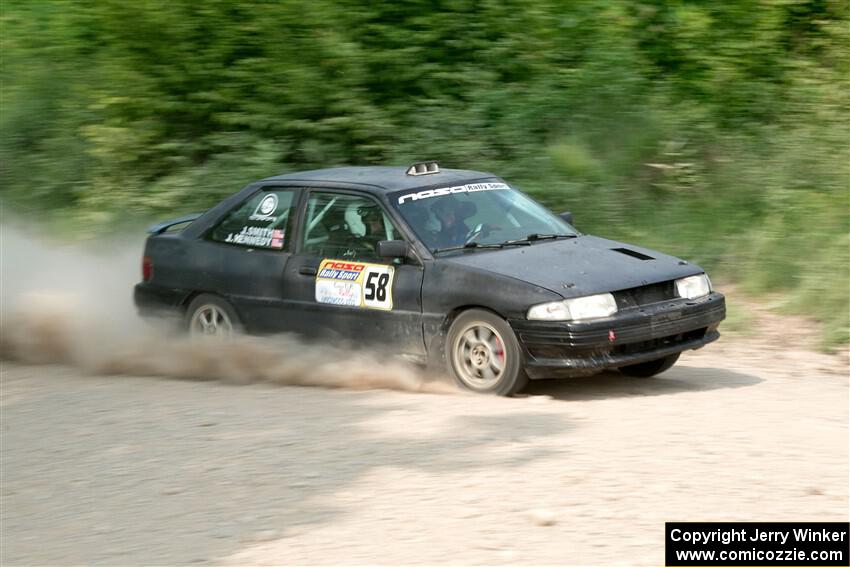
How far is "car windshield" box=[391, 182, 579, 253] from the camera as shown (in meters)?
8.38

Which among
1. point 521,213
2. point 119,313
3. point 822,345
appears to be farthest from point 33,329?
point 822,345

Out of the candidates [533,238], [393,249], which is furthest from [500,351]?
[533,238]

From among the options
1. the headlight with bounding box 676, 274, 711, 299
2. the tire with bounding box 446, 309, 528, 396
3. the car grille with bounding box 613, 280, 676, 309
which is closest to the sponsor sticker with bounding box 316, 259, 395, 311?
the tire with bounding box 446, 309, 528, 396

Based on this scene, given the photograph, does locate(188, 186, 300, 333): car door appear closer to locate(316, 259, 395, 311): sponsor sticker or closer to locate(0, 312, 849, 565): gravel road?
locate(316, 259, 395, 311): sponsor sticker

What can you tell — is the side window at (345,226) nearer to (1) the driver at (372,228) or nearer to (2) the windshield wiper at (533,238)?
(1) the driver at (372,228)

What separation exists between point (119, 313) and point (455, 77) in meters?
5.56

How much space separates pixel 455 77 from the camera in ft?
46.2

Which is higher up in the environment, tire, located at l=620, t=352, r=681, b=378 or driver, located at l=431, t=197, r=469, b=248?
driver, located at l=431, t=197, r=469, b=248

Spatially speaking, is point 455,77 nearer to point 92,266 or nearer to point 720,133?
point 720,133

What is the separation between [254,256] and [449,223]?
5.12 feet

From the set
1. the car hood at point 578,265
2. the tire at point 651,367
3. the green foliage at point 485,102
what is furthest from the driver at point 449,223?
the green foliage at point 485,102

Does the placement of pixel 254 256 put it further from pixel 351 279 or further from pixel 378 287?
pixel 378 287

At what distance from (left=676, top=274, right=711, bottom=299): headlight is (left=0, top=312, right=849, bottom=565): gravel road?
627mm

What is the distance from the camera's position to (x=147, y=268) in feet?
32.0
